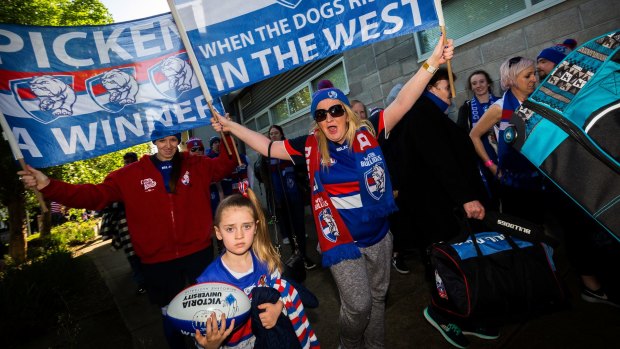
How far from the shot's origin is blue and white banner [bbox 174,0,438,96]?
8.62 ft

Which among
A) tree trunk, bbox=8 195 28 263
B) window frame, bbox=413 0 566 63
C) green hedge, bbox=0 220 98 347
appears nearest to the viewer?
window frame, bbox=413 0 566 63

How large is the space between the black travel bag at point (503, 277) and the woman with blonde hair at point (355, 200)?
49 cm

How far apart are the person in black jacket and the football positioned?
1.62 m

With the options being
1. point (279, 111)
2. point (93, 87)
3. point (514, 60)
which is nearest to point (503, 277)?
point (514, 60)

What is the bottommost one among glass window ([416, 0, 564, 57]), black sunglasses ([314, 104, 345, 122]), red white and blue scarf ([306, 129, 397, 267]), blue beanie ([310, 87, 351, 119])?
red white and blue scarf ([306, 129, 397, 267])

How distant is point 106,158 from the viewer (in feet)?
43.5

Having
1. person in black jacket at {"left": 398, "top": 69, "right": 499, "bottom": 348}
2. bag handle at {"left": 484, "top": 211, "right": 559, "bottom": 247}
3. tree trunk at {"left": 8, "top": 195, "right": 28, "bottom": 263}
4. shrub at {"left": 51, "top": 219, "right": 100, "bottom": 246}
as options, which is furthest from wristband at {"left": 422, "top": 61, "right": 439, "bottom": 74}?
shrub at {"left": 51, "top": 219, "right": 100, "bottom": 246}

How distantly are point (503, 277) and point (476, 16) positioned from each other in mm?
3971

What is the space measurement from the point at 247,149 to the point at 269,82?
344 cm

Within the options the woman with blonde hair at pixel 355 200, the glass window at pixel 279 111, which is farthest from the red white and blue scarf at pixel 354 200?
the glass window at pixel 279 111

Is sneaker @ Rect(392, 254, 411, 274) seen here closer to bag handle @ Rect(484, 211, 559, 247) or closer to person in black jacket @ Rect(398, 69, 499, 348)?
person in black jacket @ Rect(398, 69, 499, 348)

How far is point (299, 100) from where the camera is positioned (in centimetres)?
892

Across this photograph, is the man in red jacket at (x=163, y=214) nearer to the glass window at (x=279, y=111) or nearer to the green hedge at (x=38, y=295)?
the green hedge at (x=38, y=295)

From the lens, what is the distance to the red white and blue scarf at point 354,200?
84.4 inches
